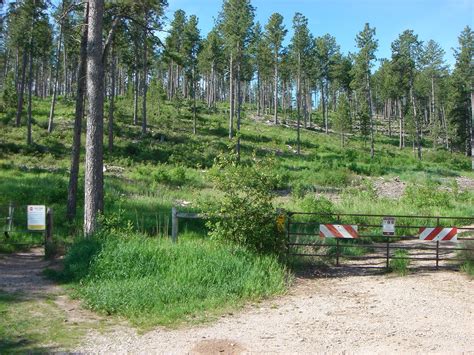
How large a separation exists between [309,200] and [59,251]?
9.28 m

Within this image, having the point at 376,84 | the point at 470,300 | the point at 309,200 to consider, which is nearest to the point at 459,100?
the point at 376,84

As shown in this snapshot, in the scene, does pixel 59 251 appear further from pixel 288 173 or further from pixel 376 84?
pixel 376 84

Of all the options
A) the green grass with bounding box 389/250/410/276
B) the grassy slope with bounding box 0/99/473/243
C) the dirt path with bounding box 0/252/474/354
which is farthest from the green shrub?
the grassy slope with bounding box 0/99/473/243

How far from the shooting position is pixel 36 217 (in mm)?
11867

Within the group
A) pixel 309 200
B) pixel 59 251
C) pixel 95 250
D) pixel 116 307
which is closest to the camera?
pixel 116 307

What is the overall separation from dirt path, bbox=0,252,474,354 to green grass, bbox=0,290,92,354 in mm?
227

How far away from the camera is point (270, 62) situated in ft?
197

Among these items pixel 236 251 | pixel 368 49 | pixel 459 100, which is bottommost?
pixel 236 251

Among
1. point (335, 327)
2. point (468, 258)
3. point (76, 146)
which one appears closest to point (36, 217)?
point (76, 146)

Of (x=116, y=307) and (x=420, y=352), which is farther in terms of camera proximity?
(x=116, y=307)

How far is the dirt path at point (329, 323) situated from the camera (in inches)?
237

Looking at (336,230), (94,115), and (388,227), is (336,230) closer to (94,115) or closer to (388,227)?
(388,227)

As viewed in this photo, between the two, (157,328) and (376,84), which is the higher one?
(376,84)

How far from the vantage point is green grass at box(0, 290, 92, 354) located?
590cm
